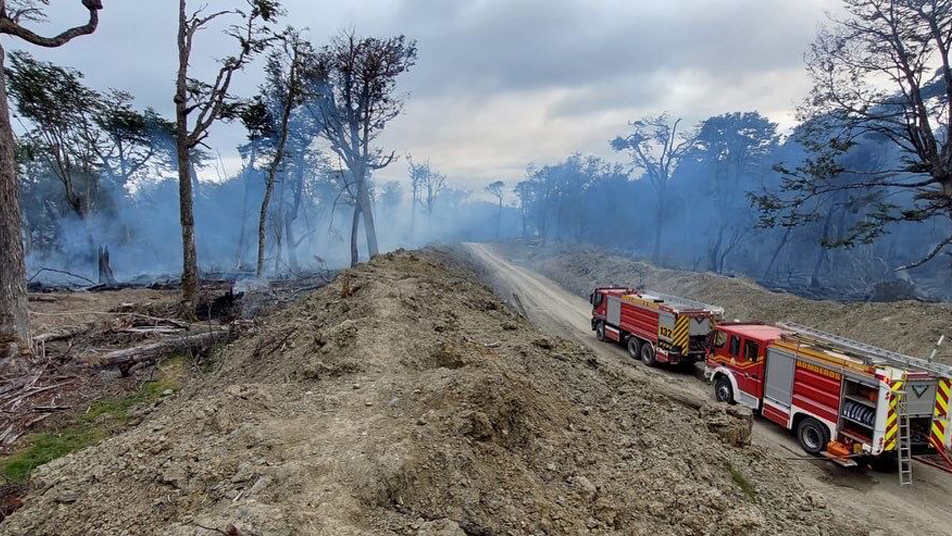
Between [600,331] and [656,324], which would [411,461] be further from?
[600,331]

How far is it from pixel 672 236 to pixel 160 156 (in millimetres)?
51093

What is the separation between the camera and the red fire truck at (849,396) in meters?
8.34

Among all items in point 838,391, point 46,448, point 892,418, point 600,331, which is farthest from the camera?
point 600,331

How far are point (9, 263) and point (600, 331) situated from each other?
18448 mm

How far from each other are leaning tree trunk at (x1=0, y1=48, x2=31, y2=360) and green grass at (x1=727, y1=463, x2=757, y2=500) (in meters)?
13.8

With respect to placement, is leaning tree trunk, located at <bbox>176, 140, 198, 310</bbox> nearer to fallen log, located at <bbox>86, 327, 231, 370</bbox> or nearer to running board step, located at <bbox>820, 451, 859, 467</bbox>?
fallen log, located at <bbox>86, 327, 231, 370</bbox>

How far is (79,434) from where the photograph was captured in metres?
7.19

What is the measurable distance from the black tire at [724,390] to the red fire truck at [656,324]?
1.65 meters

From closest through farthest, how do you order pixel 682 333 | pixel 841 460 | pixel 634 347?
pixel 841 460 < pixel 682 333 < pixel 634 347

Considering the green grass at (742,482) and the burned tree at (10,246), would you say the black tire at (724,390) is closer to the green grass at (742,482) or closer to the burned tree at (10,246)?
the green grass at (742,482)

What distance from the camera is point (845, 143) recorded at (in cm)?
1320

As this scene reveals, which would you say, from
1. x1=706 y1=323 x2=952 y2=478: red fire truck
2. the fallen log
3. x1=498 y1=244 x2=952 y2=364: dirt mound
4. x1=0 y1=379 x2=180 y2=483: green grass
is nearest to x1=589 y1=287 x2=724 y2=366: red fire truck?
x1=706 y1=323 x2=952 y2=478: red fire truck

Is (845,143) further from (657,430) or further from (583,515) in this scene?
(583,515)

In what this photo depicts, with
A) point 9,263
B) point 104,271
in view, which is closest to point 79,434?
point 9,263
